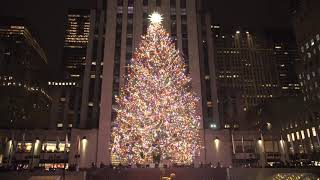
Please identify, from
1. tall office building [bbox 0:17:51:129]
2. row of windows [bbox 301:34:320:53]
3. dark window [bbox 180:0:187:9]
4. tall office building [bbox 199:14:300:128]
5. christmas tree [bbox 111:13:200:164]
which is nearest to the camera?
christmas tree [bbox 111:13:200:164]

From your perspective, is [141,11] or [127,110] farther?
[141,11]

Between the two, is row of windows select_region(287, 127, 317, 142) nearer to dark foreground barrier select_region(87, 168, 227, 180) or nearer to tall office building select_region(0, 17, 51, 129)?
dark foreground barrier select_region(87, 168, 227, 180)

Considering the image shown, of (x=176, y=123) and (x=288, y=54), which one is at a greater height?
(x=288, y=54)

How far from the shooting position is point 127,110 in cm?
2811

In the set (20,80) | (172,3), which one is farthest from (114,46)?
(20,80)

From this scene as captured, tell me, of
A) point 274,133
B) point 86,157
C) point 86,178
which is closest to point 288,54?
point 274,133

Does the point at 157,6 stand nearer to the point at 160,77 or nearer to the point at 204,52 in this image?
the point at 204,52

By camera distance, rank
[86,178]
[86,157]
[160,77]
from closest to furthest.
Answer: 1. [86,178]
2. [160,77]
3. [86,157]

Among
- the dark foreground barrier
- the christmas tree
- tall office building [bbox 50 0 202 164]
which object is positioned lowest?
the dark foreground barrier

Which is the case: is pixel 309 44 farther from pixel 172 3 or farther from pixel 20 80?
pixel 20 80

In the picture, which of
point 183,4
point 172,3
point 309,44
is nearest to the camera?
point 172,3

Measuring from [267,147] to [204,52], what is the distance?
20395 millimetres

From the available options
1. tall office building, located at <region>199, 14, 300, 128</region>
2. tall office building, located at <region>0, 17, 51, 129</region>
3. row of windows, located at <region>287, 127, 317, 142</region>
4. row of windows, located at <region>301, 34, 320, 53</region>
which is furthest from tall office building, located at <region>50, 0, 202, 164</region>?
tall office building, located at <region>199, 14, 300, 128</region>

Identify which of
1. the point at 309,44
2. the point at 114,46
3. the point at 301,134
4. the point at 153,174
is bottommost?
the point at 153,174
